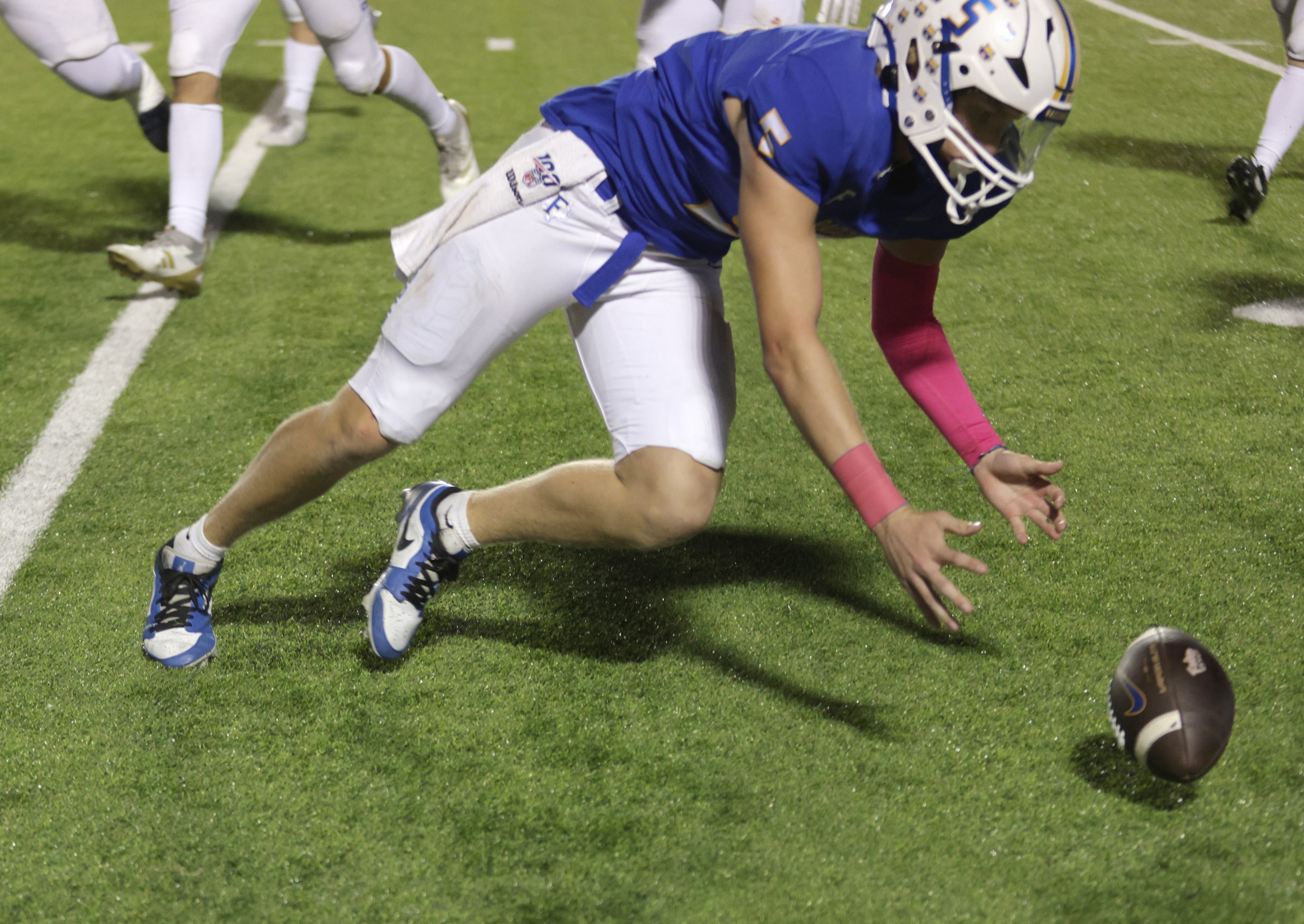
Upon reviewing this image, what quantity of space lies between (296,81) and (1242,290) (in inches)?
190

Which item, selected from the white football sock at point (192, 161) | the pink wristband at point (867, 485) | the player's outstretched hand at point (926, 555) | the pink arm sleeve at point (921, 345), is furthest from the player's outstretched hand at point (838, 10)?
the player's outstretched hand at point (926, 555)

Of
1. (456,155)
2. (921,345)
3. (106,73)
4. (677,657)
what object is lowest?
(456,155)

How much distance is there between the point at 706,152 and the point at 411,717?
1220 millimetres

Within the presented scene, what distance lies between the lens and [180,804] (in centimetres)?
209

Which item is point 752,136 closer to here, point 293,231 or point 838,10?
point 838,10

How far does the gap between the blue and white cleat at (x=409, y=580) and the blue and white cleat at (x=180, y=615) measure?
34 centimetres

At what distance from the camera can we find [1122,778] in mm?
2143

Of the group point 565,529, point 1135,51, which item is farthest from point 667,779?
point 1135,51

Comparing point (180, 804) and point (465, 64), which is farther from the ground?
point (180, 804)

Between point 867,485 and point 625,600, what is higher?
point 867,485

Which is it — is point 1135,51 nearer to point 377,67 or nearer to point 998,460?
point 377,67

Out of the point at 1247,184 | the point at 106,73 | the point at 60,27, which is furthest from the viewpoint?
the point at 1247,184

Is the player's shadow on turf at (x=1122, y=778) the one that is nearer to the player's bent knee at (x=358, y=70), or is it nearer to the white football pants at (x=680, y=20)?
the white football pants at (x=680, y=20)

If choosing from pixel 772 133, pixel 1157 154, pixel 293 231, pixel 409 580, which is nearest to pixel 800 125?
pixel 772 133
